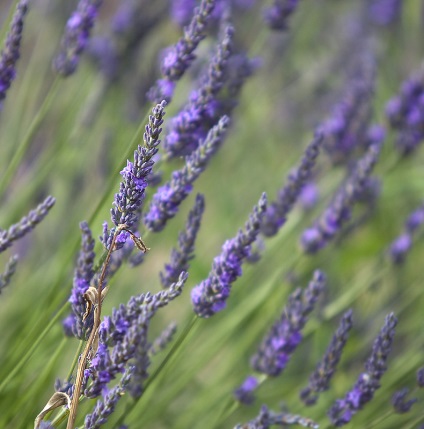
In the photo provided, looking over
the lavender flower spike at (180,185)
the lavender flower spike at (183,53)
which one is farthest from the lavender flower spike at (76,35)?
the lavender flower spike at (180,185)

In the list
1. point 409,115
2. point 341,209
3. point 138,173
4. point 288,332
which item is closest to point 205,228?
point 409,115

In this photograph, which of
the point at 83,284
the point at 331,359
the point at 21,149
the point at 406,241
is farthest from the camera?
the point at 406,241

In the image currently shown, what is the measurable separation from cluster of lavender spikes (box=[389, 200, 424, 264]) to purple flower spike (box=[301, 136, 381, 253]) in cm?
13

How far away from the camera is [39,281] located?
112cm

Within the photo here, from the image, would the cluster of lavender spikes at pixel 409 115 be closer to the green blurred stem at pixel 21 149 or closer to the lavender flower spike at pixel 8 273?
the green blurred stem at pixel 21 149

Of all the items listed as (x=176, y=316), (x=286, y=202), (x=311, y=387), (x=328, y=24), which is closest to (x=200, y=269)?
(x=176, y=316)

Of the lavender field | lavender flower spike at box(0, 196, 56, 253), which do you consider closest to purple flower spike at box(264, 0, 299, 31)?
the lavender field

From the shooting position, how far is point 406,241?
1.10m

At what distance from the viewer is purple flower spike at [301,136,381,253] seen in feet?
3.10

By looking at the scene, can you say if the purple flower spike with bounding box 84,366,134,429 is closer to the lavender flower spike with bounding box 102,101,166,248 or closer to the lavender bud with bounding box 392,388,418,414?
the lavender flower spike with bounding box 102,101,166,248

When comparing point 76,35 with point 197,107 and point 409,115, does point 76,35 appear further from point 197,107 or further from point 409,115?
point 409,115

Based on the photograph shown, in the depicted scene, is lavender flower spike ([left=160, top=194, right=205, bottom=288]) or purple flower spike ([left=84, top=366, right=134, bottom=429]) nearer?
purple flower spike ([left=84, top=366, right=134, bottom=429])

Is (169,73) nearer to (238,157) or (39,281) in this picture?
(39,281)

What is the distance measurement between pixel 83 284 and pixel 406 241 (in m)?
0.59
